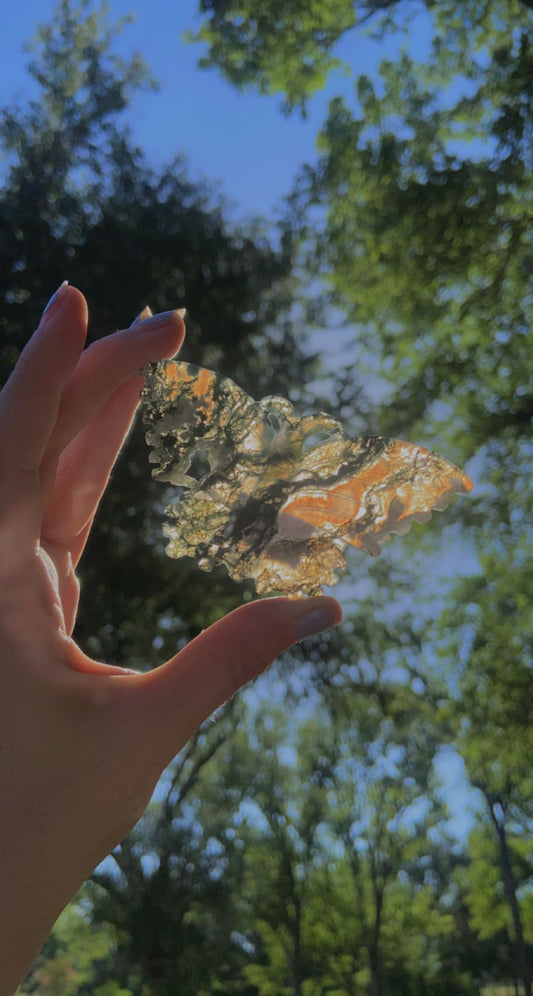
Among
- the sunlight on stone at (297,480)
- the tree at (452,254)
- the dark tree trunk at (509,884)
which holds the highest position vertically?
the tree at (452,254)

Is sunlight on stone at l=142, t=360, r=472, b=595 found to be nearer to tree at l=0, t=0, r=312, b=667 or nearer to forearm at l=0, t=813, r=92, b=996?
forearm at l=0, t=813, r=92, b=996

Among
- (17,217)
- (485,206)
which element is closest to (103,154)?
(17,217)

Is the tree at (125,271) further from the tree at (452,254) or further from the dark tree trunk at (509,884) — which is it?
the dark tree trunk at (509,884)

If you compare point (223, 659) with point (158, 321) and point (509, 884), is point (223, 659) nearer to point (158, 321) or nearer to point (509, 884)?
point (158, 321)

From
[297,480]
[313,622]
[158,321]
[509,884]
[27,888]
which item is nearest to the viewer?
[27,888]

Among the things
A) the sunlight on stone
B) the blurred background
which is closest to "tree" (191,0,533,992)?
the blurred background

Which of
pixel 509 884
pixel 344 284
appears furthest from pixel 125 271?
pixel 509 884

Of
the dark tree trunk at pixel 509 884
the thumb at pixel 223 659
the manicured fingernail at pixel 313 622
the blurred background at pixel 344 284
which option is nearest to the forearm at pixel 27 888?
the thumb at pixel 223 659

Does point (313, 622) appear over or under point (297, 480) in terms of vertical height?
under

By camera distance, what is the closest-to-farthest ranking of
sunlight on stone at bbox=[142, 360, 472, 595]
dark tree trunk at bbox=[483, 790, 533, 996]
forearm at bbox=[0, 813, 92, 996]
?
forearm at bbox=[0, 813, 92, 996]
sunlight on stone at bbox=[142, 360, 472, 595]
dark tree trunk at bbox=[483, 790, 533, 996]
